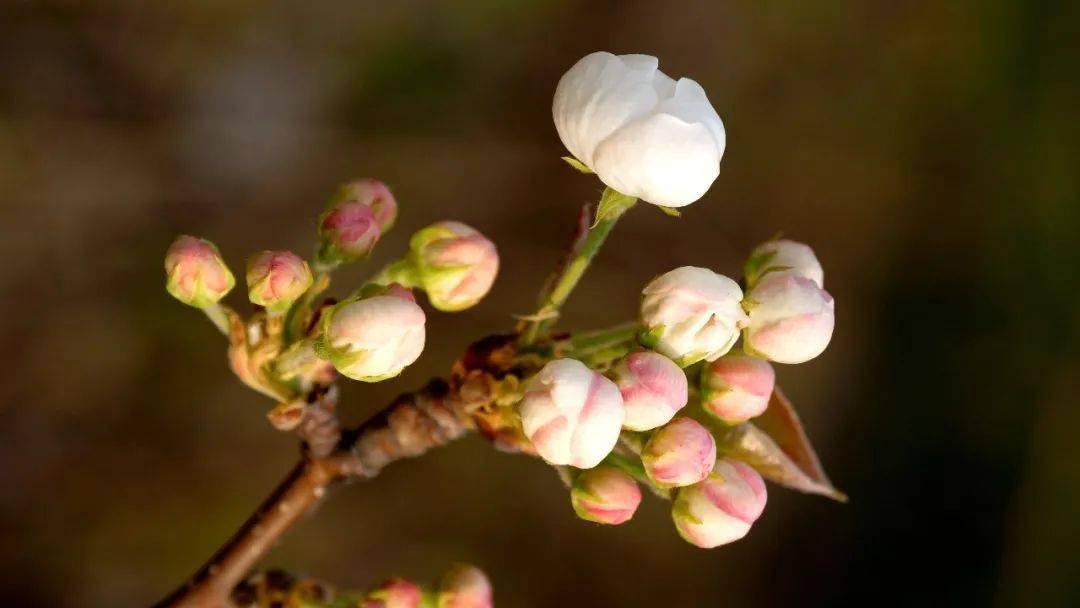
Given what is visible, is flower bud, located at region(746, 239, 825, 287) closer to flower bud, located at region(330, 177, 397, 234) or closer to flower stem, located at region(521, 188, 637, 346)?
flower stem, located at region(521, 188, 637, 346)

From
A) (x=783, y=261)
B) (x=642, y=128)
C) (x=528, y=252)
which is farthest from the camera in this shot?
(x=528, y=252)

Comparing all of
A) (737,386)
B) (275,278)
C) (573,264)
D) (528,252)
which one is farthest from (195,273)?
(528,252)

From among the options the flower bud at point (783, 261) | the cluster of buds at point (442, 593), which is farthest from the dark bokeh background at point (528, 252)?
the flower bud at point (783, 261)

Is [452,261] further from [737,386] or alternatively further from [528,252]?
[528,252]

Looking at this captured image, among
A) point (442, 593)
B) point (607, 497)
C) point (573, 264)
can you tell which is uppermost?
point (573, 264)

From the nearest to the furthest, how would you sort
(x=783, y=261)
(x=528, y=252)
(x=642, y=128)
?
(x=642, y=128) → (x=783, y=261) → (x=528, y=252)

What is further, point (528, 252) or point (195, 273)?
point (528, 252)

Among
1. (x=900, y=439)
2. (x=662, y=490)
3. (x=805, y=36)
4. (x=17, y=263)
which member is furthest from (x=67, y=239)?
(x=900, y=439)
